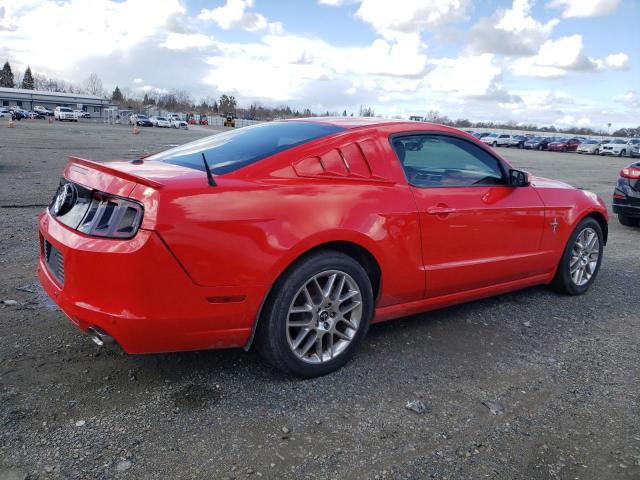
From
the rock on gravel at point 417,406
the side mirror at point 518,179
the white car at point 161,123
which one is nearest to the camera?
the rock on gravel at point 417,406

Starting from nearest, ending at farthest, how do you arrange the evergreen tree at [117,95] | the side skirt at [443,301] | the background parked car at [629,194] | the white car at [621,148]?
the side skirt at [443,301]
the background parked car at [629,194]
the white car at [621,148]
the evergreen tree at [117,95]

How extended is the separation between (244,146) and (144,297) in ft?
4.38

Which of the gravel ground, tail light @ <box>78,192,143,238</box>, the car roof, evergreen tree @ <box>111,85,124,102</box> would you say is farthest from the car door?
evergreen tree @ <box>111,85,124,102</box>

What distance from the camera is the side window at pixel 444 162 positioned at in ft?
12.5

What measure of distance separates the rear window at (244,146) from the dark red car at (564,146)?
179 feet

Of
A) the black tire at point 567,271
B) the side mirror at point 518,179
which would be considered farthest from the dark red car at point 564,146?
the side mirror at point 518,179

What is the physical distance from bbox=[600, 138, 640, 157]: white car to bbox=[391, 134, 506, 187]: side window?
47978 mm

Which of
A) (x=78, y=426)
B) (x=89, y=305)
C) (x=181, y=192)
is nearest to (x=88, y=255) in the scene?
(x=89, y=305)

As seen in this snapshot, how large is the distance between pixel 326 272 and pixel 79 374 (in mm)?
1556

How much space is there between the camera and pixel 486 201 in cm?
412

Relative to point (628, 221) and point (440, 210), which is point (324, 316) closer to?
point (440, 210)

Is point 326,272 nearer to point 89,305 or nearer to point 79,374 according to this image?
point 89,305

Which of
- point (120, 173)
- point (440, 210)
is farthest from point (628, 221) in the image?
point (120, 173)

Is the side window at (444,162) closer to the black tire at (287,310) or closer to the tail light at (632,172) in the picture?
the black tire at (287,310)
